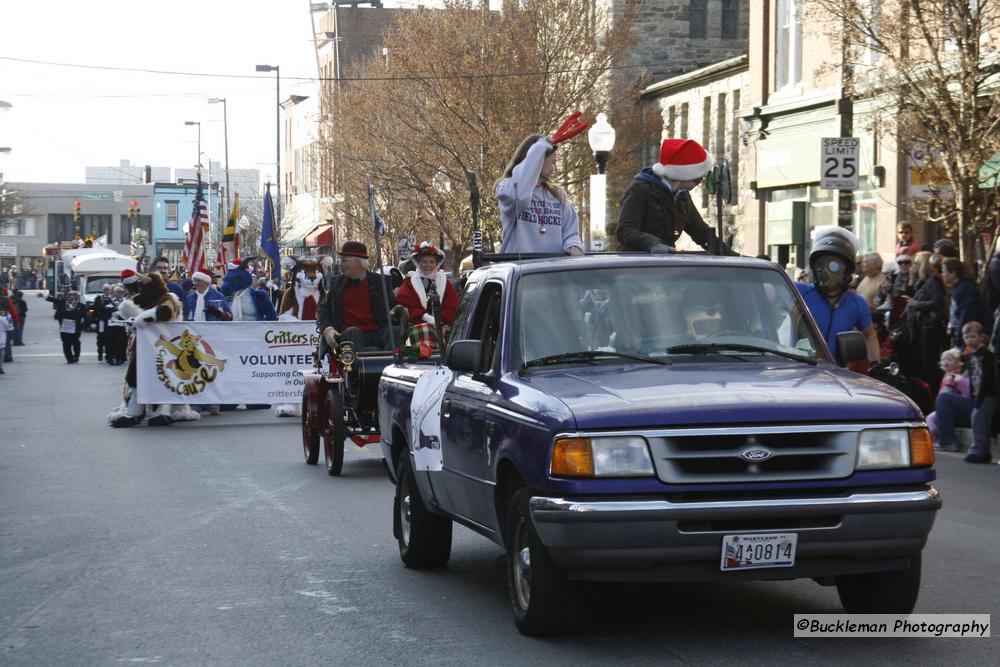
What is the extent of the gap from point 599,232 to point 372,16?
7063 cm

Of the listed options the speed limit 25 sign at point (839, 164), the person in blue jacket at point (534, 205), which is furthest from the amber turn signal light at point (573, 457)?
the speed limit 25 sign at point (839, 164)

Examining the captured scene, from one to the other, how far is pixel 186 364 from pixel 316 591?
46.0 ft

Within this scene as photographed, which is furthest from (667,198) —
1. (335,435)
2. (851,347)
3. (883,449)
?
(335,435)

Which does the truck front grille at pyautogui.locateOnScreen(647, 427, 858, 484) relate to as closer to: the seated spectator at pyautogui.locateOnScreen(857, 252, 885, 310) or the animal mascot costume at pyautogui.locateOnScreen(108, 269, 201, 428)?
the seated spectator at pyautogui.locateOnScreen(857, 252, 885, 310)

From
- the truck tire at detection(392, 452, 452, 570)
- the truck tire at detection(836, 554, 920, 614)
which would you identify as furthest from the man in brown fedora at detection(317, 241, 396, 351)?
the truck tire at detection(836, 554, 920, 614)

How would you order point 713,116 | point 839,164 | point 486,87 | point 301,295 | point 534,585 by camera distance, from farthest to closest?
point 713,116 < point 486,87 < point 301,295 < point 839,164 < point 534,585

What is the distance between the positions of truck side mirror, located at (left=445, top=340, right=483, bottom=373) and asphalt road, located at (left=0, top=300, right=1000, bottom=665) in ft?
3.88

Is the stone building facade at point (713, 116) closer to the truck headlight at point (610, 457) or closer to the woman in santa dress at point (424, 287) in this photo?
the woman in santa dress at point (424, 287)

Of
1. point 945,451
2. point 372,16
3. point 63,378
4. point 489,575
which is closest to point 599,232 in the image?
point 945,451

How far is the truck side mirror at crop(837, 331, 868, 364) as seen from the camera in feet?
25.8

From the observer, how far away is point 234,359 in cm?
2262

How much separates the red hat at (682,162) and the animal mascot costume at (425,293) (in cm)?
411

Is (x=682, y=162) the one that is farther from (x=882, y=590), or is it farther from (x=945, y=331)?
(x=945, y=331)

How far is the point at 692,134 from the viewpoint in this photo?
41125 mm
